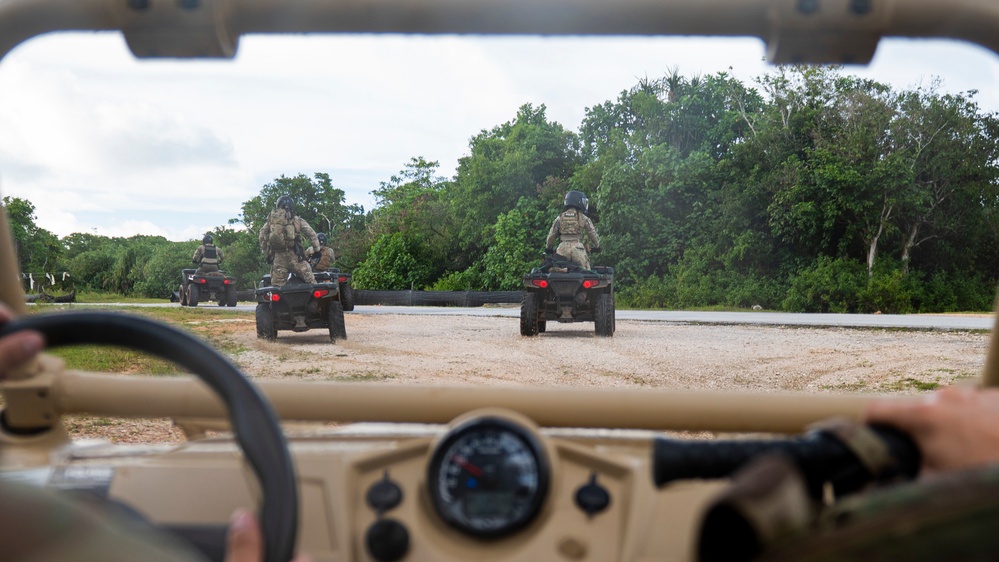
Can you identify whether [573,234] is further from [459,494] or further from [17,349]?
[17,349]

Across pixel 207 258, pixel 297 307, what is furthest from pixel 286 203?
pixel 207 258

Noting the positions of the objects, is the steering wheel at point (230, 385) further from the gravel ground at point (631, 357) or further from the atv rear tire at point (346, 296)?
the atv rear tire at point (346, 296)

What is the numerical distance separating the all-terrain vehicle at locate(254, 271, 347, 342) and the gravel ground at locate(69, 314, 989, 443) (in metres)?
0.37

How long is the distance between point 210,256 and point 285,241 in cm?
997

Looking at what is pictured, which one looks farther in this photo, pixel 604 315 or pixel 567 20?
pixel 604 315

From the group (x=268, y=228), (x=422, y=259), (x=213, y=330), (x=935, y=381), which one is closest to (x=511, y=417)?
(x=935, y=381)

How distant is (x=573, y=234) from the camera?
11484 millimetres

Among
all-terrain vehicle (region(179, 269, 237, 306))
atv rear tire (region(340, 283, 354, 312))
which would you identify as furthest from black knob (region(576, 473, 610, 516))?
all-terrain vehicle (region(179, 269, 237, 306))

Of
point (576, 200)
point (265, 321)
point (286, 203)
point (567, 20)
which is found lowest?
point (265, 321)

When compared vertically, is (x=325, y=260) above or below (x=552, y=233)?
below

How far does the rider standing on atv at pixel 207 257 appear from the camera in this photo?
62.9 ft

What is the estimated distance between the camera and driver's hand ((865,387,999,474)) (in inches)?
24.6

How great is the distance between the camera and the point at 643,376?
10016mm

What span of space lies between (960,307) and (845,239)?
4068 mm
